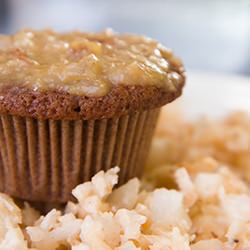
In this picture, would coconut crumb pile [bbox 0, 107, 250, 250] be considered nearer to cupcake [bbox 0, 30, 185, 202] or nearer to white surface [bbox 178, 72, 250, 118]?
cupcake [bbox 0, 30, 185, 202]

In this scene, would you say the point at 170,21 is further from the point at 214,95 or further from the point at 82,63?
the point at 82,63

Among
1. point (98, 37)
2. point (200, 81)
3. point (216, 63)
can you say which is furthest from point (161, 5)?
point (98, 37)

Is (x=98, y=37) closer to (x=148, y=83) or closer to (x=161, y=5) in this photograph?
(x=148, y=83)

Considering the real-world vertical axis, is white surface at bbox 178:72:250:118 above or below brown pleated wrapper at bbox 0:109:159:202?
below

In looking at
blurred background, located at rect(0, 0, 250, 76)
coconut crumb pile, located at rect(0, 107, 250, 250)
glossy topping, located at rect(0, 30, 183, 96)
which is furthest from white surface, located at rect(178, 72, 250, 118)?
blurred background, located at rect(0, 0, 250, 76)

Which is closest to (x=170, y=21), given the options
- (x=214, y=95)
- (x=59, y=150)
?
(x=214, y=95)

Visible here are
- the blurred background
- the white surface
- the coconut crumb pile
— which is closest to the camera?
the coconut crumb pile

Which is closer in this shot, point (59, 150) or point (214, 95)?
point (59, 150)
